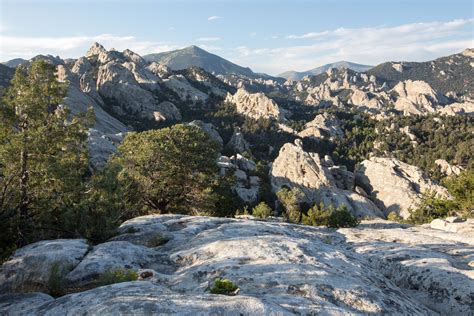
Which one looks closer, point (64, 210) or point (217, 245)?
point (217, 245)

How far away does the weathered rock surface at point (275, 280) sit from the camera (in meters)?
9.38

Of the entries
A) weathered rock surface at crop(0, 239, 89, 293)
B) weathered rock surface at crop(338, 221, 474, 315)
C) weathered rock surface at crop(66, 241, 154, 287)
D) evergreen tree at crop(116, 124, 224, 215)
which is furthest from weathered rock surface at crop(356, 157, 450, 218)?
weathered rock surface at crop(0, 239, 89, 293)

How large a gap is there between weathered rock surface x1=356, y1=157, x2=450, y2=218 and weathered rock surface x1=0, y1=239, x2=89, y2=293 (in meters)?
92.3

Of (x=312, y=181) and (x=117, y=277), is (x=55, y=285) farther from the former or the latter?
(x=312, y=181)

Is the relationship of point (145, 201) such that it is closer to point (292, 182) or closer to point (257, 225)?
point (257, 225)

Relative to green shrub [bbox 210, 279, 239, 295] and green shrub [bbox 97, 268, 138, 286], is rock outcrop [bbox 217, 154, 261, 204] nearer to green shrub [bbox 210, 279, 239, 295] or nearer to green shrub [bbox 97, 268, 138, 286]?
green shrub [bbox 97, 268, 138, 286]

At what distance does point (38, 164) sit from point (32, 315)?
44.1ft

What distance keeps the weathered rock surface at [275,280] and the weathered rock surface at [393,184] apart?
83.8 metres

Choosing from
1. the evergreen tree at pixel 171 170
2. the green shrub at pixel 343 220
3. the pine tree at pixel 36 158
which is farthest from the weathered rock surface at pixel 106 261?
the green shrub at pixel 343 220

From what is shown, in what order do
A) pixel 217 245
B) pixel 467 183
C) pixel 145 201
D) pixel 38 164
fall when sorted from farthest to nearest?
1. pixel 467 183
2. pixel 145 201
3. pixel 38 164
4. pixel 217 245

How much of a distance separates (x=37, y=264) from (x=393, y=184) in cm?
10396

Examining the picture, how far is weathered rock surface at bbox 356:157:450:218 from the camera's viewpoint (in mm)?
98750

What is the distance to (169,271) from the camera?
14789 millimetres

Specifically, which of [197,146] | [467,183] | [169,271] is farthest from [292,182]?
[169,271]
